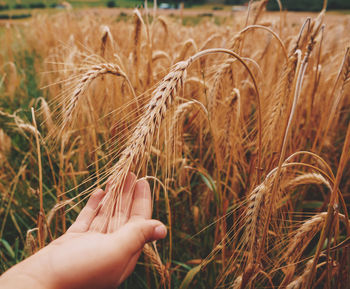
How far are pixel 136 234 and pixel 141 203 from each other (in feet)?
0.55

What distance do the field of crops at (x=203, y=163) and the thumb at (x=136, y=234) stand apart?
9 centimetres

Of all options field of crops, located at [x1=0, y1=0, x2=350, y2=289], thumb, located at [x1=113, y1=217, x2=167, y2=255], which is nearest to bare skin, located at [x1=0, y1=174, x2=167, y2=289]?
thumb, located at [x1=113, y1=217, x2=167, y2=255]

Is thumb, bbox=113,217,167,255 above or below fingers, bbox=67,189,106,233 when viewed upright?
above

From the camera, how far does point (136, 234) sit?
2.23 ft

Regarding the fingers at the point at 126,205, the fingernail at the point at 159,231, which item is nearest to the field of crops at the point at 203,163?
the fingers at the point at 126,205

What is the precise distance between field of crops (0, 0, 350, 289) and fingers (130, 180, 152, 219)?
8 cm

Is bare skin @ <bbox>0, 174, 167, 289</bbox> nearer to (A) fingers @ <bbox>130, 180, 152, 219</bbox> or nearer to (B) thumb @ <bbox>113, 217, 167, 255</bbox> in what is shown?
(B) thumb @ <bbox>113, 217, 167, 255</bbox>

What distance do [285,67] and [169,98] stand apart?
27.3 inches

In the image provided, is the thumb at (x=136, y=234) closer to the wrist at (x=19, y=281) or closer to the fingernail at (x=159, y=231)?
the fingernail at (x=159, y=231)

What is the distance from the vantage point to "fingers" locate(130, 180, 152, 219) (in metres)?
0.83

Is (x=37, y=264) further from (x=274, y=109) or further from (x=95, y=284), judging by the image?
(x=274, y=109)

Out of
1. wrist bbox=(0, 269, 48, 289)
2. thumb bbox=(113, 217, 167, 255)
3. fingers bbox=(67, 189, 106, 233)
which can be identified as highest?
thumb bbox=(113, 217, 167, 255)

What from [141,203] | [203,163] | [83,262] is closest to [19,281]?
[83,262]

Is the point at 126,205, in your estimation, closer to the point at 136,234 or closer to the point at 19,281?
the point at 136,234
